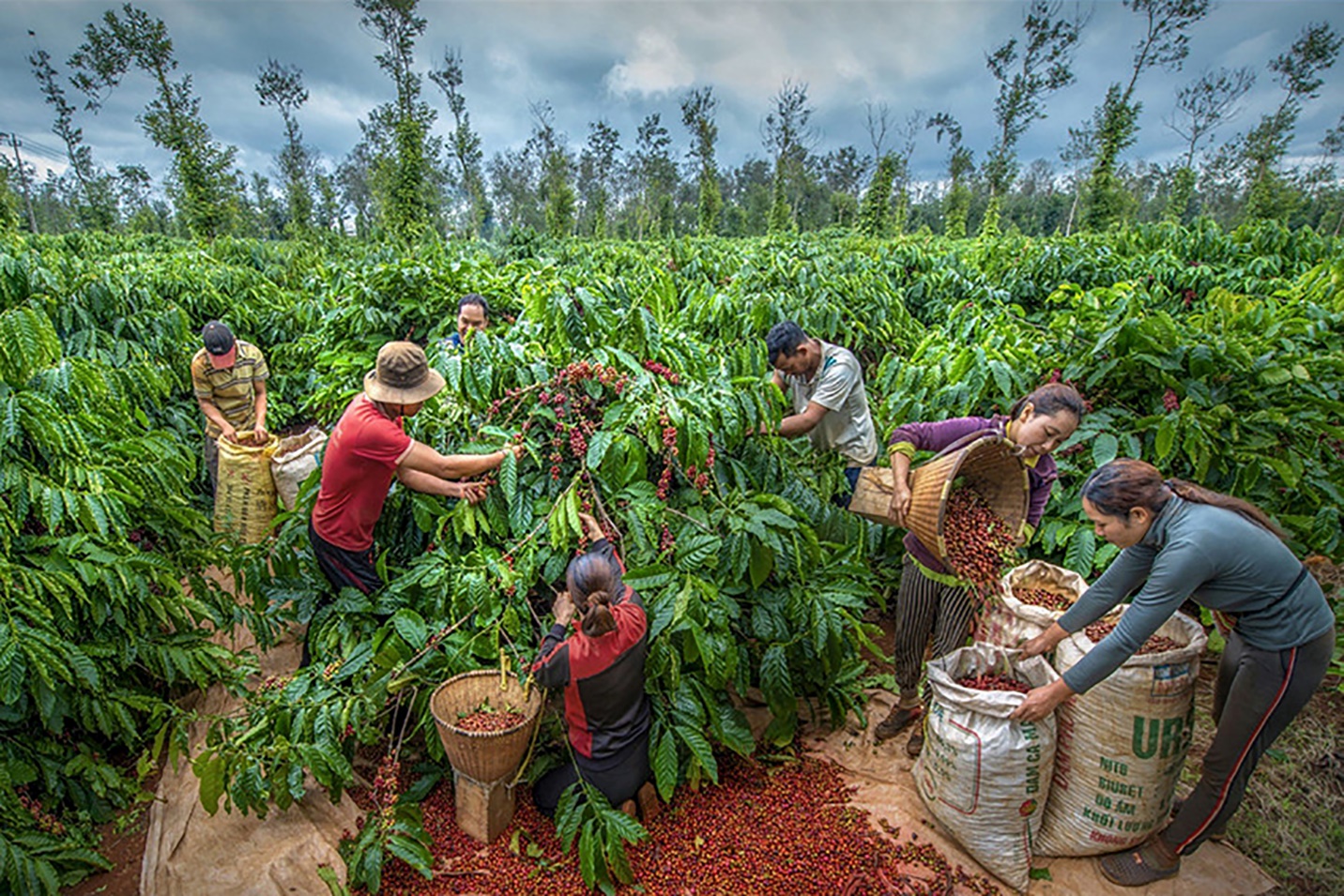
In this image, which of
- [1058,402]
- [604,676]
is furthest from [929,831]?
[1058,402]

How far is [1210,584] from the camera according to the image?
177 cm

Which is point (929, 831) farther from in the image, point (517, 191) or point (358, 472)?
point (517, 191)

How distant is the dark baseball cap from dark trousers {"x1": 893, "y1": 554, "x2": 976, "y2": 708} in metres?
3.46

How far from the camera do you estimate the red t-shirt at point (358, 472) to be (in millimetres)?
2223

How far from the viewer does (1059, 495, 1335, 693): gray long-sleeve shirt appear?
168 centimetres

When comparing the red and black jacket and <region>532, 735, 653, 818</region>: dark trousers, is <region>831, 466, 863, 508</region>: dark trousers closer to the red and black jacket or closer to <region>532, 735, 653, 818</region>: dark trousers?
the red and black jacket

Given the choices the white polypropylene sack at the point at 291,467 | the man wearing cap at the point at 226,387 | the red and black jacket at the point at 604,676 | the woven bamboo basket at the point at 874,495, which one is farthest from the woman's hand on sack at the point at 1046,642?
the man wearing cap at the point at 226,387

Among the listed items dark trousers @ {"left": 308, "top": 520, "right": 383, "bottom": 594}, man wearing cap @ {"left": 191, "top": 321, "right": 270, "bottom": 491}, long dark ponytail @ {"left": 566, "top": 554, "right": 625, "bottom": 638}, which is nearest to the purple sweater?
long dark ponytail @ {"left": 566, "top": 554, "right": 625, "bottom": 638}

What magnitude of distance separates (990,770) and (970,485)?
99cm

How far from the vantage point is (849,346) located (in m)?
4.59

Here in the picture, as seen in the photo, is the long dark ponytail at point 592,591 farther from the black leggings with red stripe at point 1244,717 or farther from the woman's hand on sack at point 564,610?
the black leggings with red stripe at point 1244,717

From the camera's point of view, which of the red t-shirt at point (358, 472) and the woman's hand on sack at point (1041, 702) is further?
the red t-shirt at point (358, 472)

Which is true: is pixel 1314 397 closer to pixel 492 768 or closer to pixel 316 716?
pixel 492 768

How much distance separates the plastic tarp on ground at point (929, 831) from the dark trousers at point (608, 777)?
0.62 metres
